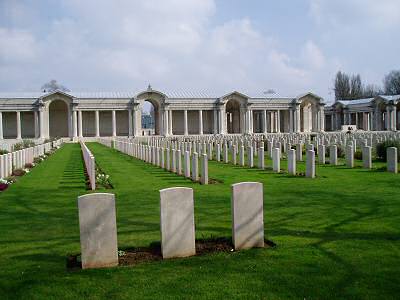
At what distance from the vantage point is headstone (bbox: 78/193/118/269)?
18.0 feet

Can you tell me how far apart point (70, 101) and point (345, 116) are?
42.5 m

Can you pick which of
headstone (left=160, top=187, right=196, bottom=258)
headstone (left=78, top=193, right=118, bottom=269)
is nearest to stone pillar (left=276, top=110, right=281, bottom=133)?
headstone (left=160, top=187, right=196, bottom=258)

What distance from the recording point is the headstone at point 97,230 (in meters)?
5.49

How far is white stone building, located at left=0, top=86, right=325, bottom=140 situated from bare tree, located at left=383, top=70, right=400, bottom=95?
31510mm

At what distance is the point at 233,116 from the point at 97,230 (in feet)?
218

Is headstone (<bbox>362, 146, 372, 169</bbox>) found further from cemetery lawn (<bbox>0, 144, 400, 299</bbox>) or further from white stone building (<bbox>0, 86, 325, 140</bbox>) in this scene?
white stone building (<bbox>0, 86, 325, 140</bbox>)

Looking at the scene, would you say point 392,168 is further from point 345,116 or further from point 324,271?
point 345,116

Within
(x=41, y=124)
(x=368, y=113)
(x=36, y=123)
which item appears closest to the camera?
(x=41, y=124)

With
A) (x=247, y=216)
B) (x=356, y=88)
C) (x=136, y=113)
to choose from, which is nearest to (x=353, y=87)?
(x=356, y=88)

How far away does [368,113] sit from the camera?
2940 inches

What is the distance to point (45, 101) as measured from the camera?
56.9 meters

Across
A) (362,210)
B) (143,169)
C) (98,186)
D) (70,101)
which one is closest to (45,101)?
(70,101)

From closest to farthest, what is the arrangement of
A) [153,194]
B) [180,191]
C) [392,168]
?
1. [180,191]
2. [153,194]
3. [392,168]

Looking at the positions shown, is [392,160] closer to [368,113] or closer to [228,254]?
[228,254]
